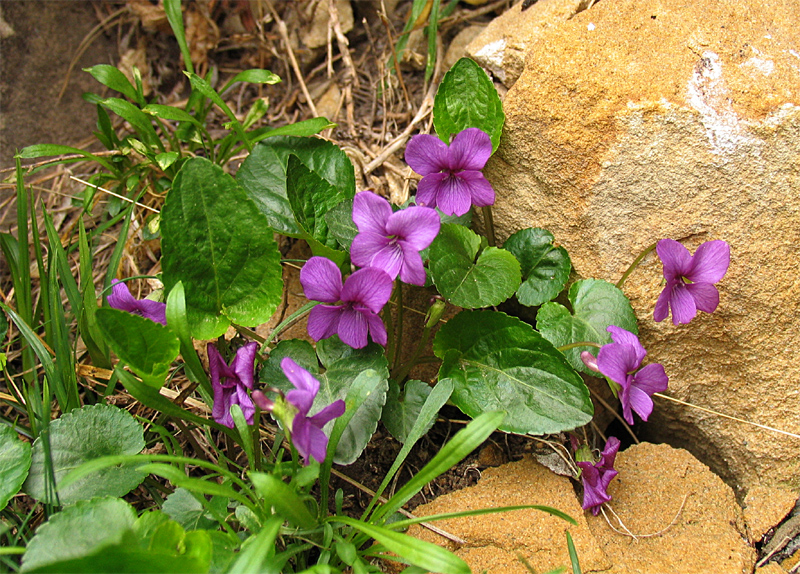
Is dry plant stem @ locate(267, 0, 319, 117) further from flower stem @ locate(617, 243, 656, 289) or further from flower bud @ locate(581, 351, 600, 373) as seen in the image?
Answer: flower bud @ locate(581, 351, 600, 373)

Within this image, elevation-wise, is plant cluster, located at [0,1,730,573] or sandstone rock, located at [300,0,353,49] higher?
sandstone rock, located at [300,0,353,49]

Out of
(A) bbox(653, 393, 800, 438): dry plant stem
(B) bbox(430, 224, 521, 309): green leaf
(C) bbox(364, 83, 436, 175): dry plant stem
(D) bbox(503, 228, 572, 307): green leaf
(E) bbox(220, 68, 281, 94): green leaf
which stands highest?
(E) bbox(220, 68, 281, 94): green leaf

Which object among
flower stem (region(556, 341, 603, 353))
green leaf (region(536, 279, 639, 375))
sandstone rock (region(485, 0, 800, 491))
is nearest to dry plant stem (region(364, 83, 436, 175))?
sandstone rock (region(485, 0, 800, 491))

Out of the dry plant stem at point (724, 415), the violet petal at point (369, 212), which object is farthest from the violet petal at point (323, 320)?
the dry plant stem at point (724, 415)

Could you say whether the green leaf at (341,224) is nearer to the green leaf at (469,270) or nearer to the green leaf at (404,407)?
the green leaf at (469,270)

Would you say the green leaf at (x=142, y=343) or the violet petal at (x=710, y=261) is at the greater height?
the green leaf at (x=142, y=343)

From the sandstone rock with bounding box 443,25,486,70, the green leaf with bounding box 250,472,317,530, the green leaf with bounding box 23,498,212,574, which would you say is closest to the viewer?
the green leaf with bounding box 23,498,212,574

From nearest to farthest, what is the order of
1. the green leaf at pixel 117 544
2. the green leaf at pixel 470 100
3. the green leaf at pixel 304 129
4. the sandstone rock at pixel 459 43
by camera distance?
the green leaf at pixel 117 544 → the green leaf at pixel 470 100 → the green leaf at pixel 304 129 → the sandstone rock at pixel 459 43

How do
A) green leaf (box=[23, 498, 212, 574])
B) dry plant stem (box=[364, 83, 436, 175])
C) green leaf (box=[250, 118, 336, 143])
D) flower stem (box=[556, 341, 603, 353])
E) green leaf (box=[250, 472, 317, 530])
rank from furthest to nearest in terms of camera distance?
1. dry plant stem (box=[364, 83, 436, 175])
2. green leaf (box=[250, 118, 336, 143])
3. flower stem (box=[556, 341, 603, 353])
4. green leaf (box=[250, 472, 317, 530])
5. green leaf (box=[23, 498, 212, 574])
